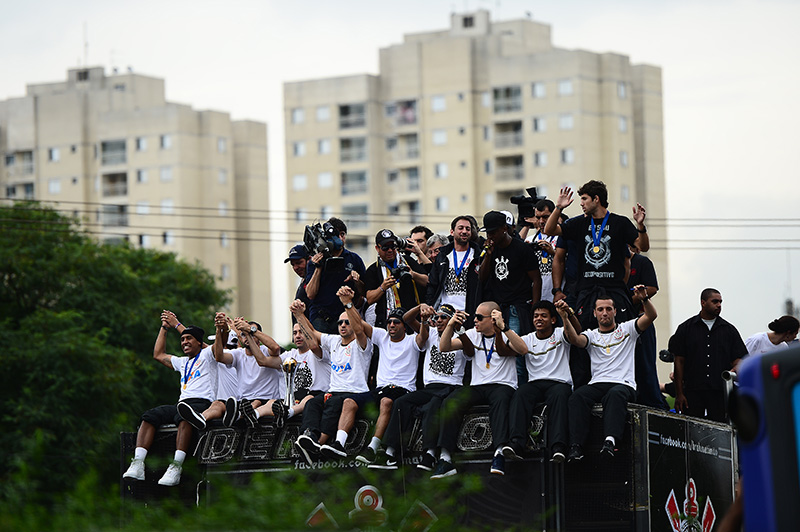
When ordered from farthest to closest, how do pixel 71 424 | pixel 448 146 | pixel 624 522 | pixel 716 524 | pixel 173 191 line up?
1. pixel 173 191
2. pixel 448 146
3. pixel 71 424
4. pixel 716 524
5. pixel 624 522

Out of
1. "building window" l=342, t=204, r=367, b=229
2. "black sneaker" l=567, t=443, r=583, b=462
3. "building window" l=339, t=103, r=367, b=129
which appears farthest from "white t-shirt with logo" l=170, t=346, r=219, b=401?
"building window" l=339, t=103, r=367, b=129

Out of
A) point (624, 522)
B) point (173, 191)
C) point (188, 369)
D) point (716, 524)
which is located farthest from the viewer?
point (173, 191)

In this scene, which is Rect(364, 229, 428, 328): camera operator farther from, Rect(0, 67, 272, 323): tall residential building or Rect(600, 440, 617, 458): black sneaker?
Rect(0, 67, 272, 323): tall residential building

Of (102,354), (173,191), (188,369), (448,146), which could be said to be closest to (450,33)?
(448,146)

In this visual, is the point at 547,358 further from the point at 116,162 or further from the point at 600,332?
the point at 116,162

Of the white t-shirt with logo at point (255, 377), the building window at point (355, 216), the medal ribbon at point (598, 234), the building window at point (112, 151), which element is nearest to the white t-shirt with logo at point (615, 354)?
the medal ribbon at point (598, 234)

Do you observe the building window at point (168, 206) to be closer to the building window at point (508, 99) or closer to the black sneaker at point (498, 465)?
the building window at point (508, 99)

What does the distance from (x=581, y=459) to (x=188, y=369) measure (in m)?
4.78

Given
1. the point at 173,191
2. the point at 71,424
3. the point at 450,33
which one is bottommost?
the point at 71,424

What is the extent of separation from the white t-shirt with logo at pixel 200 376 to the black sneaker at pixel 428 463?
3.20 meters

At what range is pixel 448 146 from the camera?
78.7m

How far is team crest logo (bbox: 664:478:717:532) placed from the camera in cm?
1170

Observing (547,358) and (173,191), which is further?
(173,191)

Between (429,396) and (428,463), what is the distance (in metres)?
0.93
